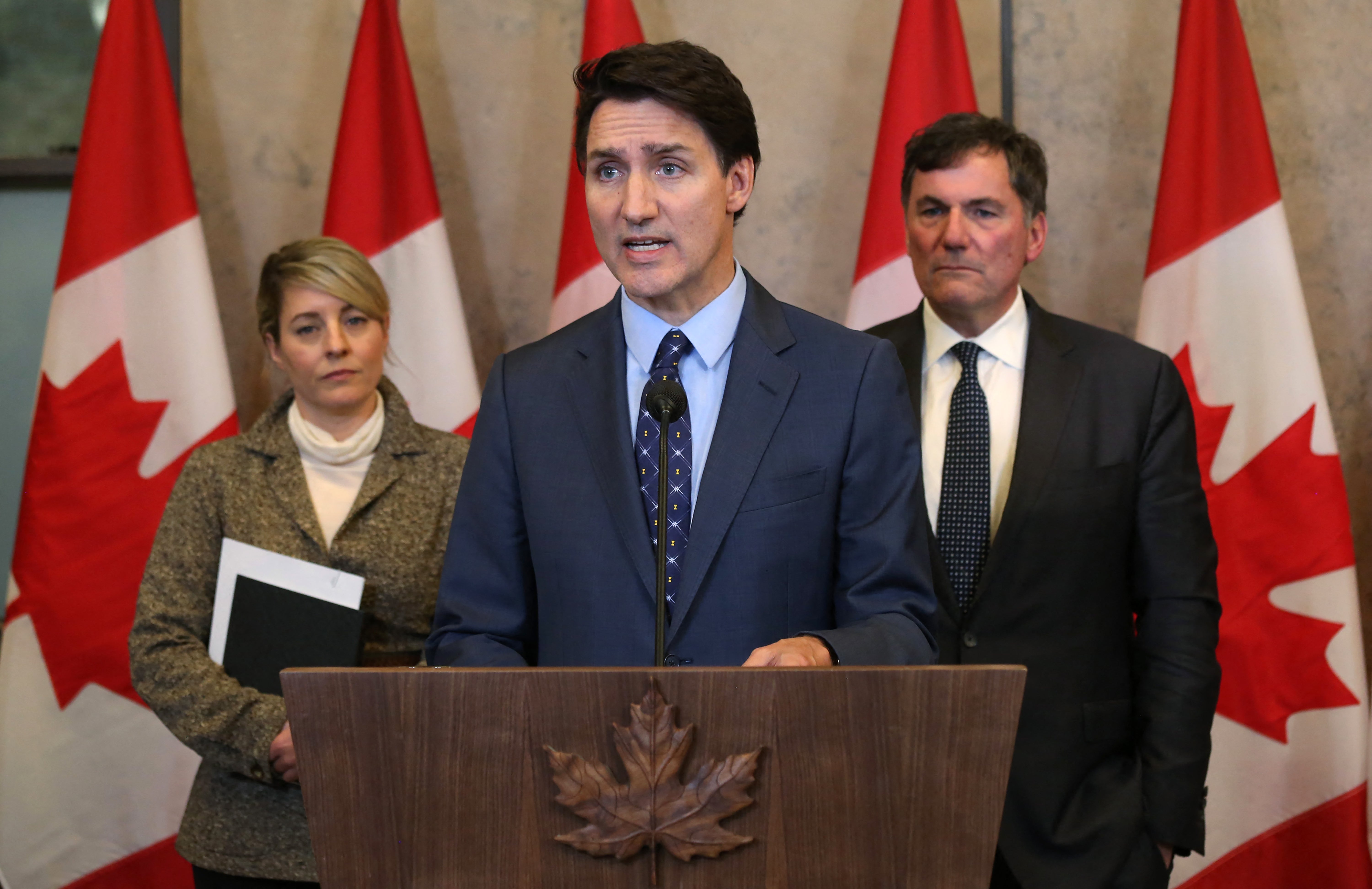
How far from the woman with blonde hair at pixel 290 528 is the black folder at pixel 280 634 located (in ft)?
0.11

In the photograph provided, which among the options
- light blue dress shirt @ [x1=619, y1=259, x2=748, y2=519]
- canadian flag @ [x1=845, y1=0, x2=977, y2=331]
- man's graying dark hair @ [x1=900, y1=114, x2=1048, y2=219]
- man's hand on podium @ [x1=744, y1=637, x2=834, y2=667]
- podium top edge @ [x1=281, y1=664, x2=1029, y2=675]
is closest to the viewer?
podium top edge @ [x1=281, y1=664, x2=1029, y2=675]

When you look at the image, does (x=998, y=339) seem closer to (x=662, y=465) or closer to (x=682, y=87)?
(x=682, y=87)

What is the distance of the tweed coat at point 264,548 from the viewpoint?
7.06 ft

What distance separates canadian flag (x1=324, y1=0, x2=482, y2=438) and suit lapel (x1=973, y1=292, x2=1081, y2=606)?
4.74 feet

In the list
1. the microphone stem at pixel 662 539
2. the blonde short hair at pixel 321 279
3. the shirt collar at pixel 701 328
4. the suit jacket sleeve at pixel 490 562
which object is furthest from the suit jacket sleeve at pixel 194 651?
the microphone stem at pixel 662 539

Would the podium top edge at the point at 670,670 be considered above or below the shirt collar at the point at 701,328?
below

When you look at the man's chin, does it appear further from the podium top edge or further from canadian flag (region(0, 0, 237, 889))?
canadian flag (region(0, 0, 237, 889))

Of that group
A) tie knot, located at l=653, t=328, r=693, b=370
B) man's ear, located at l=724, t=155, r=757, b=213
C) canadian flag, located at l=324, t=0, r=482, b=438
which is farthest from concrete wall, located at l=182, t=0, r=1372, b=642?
tie knot, located at l=653, t=328, r=693, b=370

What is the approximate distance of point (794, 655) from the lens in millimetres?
1265

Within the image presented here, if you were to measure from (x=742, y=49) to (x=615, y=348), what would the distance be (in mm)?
2029

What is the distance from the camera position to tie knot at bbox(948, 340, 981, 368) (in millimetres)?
2354

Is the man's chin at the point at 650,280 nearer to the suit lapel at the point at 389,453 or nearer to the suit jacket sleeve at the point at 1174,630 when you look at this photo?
the suit lapel at the point at 389,453

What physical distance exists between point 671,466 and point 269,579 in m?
0.99

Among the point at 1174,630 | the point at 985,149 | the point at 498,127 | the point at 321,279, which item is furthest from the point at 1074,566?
the point at 498,127
